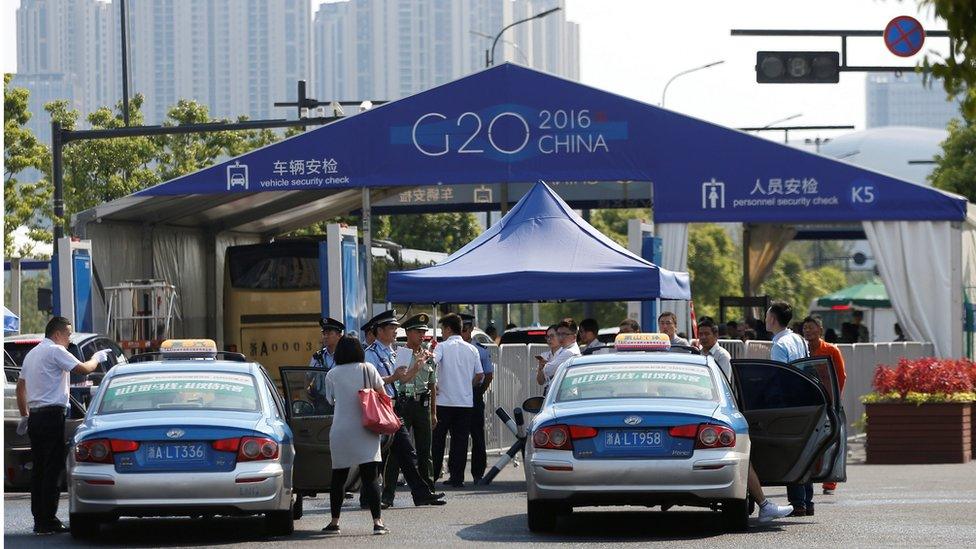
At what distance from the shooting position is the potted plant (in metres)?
22.3

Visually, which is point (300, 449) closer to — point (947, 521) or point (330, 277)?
point (947, 521)

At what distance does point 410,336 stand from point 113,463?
475 cm

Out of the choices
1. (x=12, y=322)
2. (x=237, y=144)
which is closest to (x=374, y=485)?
(x=12, y=322)

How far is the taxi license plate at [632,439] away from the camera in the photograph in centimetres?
1271

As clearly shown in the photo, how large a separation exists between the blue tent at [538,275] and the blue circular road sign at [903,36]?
6.47 metres

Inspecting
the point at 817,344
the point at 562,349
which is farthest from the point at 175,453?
the point at 817,344

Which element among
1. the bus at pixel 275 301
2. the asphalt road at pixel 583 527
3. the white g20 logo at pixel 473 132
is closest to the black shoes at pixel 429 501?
the asphalt road at pixel 583 527

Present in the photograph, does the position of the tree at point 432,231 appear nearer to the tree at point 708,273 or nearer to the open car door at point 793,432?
the tree at point 708,273

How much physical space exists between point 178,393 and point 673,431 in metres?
3.62

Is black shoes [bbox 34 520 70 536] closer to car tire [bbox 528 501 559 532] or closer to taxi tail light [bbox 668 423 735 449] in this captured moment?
car tire [bbox 528 501 559 532]

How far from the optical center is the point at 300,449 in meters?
14.0

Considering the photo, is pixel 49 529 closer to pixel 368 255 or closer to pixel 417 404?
pixel 417 404

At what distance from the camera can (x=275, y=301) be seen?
3291 cm

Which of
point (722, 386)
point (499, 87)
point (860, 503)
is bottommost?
point (860, 503)
